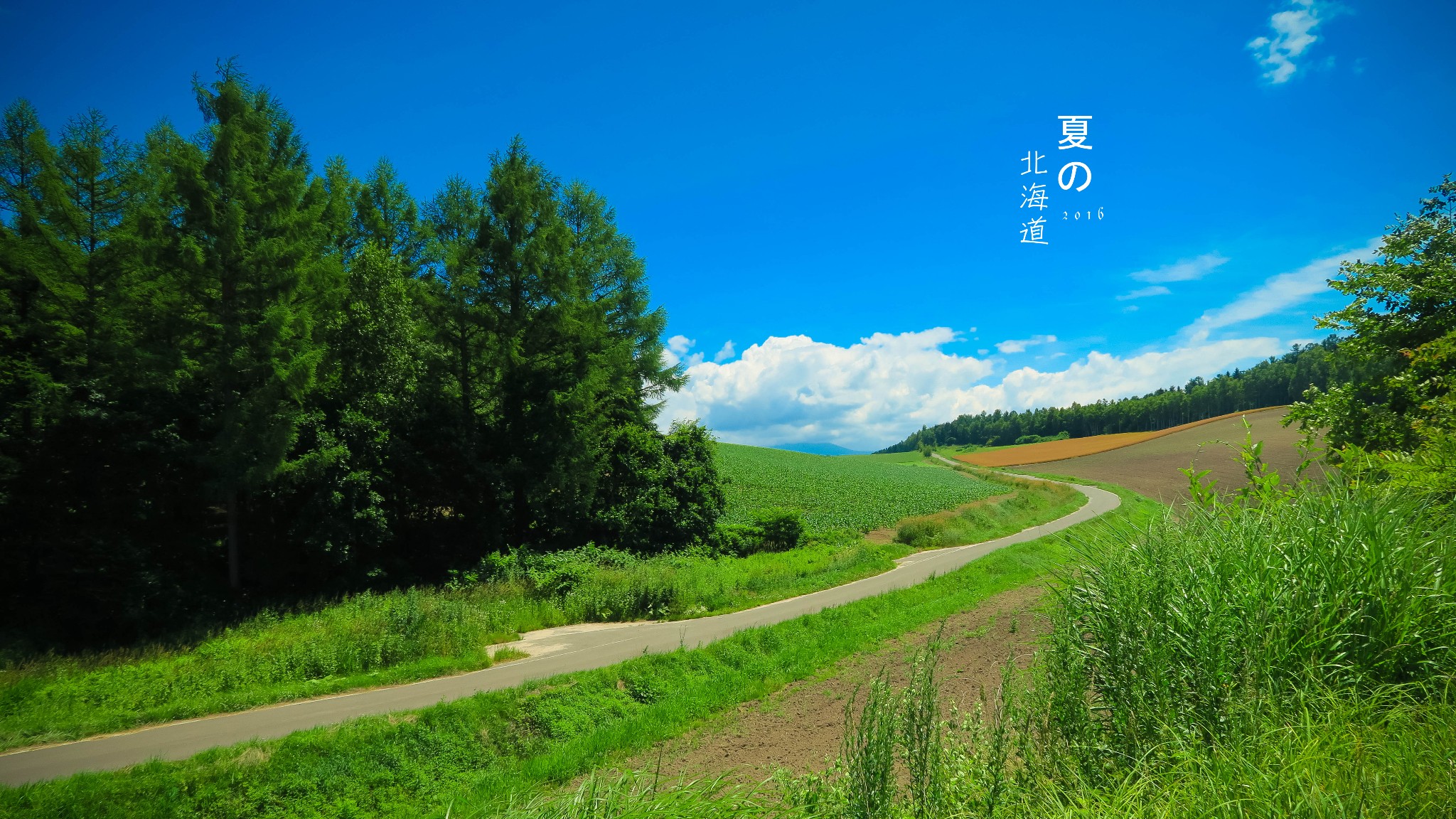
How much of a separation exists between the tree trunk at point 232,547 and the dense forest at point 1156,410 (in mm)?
70465

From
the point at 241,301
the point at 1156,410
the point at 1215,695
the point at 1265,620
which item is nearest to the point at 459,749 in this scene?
the point at 1215,695

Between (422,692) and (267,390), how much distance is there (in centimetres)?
1197

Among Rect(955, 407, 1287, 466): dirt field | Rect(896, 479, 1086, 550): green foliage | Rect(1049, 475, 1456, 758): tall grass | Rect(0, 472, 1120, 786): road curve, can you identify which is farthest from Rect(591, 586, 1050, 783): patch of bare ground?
Rect(955, 407, 1287, 466): dirt field

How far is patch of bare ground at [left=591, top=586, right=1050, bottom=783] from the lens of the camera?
789cm

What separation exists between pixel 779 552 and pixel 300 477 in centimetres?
1816

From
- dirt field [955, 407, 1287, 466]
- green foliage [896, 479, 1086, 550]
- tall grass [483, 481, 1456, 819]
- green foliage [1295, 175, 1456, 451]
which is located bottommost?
green foliage [896, 479, 1086, 550]

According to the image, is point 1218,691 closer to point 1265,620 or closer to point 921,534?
point 1265,620

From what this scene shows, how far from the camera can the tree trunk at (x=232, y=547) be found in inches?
714

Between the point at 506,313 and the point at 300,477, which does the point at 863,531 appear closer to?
the point at 506,313

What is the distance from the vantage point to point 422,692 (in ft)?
35.0

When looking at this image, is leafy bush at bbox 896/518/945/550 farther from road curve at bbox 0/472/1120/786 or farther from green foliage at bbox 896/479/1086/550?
road curve at bbox 0/472/1120/786

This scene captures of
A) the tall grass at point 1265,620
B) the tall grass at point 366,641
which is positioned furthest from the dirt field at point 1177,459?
the tall grass at point 1265,620

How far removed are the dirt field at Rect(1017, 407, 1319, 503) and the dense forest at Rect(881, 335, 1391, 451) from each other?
6.87 m

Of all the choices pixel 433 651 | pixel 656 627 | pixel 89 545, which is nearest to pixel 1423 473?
pixel 656 627
